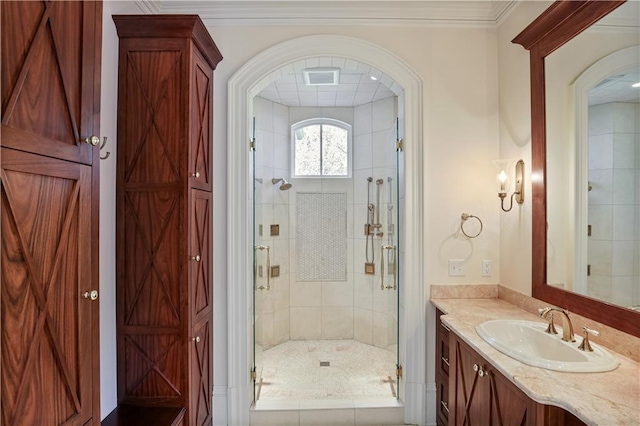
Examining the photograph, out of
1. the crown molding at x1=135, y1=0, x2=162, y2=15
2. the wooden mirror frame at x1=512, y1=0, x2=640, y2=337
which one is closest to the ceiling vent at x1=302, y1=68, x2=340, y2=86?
the crown molding at x1=135, y1=0, x2=162, y2=15

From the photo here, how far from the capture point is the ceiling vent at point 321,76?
2.86 m

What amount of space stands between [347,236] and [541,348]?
239 cm

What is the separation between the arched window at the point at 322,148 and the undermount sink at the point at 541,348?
99.7 inches

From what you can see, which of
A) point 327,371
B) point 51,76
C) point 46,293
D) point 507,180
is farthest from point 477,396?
point 51,76

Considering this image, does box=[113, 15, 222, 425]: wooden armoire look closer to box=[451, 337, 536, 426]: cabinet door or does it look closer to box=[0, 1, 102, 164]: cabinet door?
box=[0, 1, 102, 164]: cabinet door

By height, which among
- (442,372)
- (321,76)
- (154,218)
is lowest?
(442,372)

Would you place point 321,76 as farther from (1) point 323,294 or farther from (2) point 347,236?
(1) point 323,294

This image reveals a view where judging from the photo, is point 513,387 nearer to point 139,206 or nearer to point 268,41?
point 139,206

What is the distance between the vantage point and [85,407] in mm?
1037

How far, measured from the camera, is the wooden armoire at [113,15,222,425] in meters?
1.81

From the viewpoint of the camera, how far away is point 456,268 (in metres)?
2.32

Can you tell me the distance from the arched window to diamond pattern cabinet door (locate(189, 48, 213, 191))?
5.81ft

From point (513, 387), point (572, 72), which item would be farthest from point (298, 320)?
point (572, 72)

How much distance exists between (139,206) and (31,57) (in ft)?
3.50
